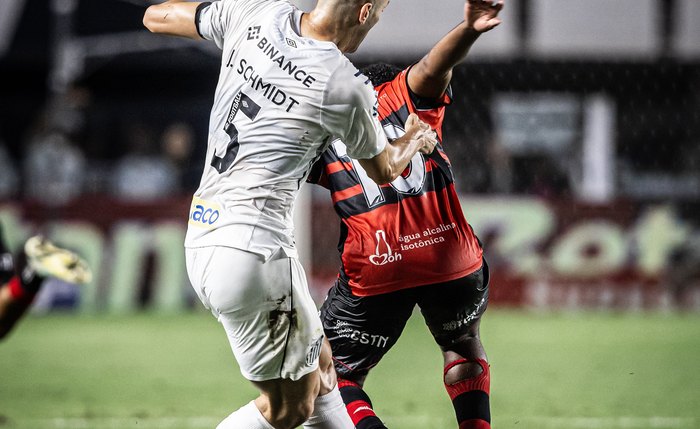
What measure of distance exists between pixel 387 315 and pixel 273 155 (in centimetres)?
121

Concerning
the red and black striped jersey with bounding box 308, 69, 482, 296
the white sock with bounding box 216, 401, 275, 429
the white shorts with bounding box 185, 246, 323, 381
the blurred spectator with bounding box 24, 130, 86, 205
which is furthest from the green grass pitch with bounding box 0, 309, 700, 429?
the white shorts with bounding box 185, 246, 323, 381

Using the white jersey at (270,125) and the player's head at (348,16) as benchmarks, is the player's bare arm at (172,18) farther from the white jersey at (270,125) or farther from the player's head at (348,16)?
the player's head at (348,16)

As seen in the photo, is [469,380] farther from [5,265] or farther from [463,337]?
[5,265]

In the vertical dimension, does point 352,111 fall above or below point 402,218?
above

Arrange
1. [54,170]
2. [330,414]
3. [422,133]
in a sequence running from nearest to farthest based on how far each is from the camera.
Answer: [422,133] → [330,414] → [54,170]

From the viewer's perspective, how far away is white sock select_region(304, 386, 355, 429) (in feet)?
15.3

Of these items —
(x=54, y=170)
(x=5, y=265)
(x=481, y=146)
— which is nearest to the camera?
(x=5, y=265)

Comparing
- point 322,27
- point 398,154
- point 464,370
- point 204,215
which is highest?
point 322,27

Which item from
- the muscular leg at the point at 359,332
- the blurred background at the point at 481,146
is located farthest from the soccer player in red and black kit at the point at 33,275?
the blurred background at the point at 481,146

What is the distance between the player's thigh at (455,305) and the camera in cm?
496

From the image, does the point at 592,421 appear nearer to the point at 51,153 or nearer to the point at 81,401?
the point at 81,401

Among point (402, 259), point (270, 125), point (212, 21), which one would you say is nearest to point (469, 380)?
point (402, 259)

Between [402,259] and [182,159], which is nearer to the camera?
[402,259]

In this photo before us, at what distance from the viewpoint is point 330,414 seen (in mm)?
4664
